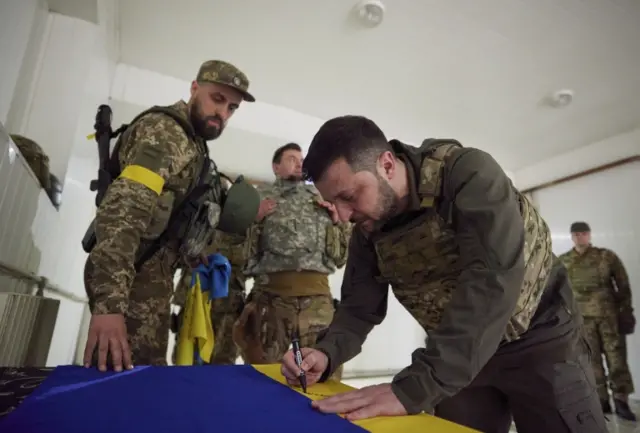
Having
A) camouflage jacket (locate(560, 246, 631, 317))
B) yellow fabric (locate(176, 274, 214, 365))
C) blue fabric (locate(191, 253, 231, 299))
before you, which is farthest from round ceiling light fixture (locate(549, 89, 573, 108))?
yellow fabric (locate(176, 274, 214, 365))

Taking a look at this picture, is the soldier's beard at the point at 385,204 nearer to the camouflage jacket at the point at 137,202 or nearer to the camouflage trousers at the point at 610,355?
the camouflage jacket at the point at 137,202

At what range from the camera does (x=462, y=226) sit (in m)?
0.76

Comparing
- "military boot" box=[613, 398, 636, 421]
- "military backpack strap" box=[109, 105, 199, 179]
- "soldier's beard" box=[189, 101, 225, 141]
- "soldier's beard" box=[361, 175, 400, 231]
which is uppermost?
"soldier's beard" box=[189, 101, 225, 141]

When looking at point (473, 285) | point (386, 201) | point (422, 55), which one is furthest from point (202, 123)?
point (422, 55)

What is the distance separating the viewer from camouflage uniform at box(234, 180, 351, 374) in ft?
5.83

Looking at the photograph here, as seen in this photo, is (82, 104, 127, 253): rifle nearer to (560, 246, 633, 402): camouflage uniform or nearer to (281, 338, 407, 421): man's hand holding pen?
(281, 338, 407, 421): man's hand holding pen

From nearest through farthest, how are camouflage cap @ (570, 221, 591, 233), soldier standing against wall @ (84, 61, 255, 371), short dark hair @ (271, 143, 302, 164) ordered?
soldier standing against wall @ (84, 61, 255, 371)
short dark hair @ (271, 143, 302, 164)
camouflage cap @ (570, 221, 591, 233)

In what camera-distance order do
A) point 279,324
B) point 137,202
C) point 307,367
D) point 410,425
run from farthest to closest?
point 279,324
point 137,202
point 307,367
point 410,425

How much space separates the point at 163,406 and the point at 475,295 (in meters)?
0.56

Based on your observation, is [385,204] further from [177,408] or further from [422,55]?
[422,55]

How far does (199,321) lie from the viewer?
4.42 ft

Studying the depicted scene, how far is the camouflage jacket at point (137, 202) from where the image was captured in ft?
3.24

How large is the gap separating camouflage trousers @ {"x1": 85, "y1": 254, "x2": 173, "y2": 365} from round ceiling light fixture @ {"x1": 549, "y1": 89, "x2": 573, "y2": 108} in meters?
3.33

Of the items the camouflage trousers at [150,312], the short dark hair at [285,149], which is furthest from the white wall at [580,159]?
the camouflage trousers at [150,312]
